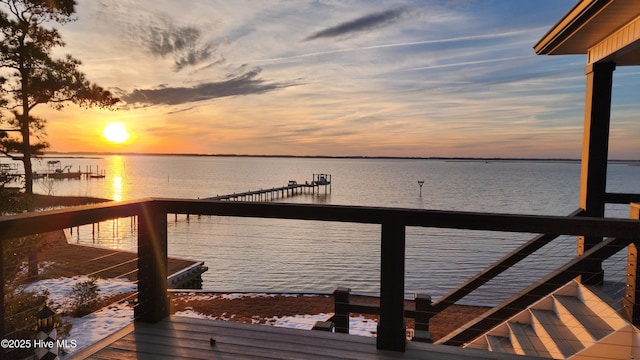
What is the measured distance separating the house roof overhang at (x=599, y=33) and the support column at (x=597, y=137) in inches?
8.8

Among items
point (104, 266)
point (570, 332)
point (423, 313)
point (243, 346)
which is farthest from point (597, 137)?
point (104, 266)

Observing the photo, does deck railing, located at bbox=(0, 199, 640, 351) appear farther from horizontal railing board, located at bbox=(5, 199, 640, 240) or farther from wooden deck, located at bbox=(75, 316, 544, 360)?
wooden deck, located at bbox=(75, 316, 544, 360)

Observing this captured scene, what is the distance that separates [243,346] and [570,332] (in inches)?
128

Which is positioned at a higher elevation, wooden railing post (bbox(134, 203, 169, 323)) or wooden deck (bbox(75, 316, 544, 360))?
wooden railing post (bbox(134, 203, 169, 323))

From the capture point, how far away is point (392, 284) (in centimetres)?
229

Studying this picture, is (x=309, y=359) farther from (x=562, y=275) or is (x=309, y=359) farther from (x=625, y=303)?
(x=625, y=303)

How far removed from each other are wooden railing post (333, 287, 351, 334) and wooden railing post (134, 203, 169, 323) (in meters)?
1.62

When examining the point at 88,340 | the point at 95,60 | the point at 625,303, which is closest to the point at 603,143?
the point at 625,303

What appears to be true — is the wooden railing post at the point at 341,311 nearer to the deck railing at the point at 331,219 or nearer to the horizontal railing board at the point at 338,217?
the deck railing at the point at 331,219

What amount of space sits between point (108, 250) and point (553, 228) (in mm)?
20951

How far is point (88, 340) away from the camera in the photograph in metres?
7.11

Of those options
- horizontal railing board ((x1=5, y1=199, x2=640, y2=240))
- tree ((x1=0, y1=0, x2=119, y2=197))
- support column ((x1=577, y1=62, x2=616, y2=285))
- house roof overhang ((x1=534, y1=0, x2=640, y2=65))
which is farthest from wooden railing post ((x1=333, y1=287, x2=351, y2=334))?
tree ((x1=0, y1=0, x2=119, y2=197))

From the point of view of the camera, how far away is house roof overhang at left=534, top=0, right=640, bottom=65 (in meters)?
3.64

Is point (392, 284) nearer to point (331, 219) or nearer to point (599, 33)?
point (331, 219)
